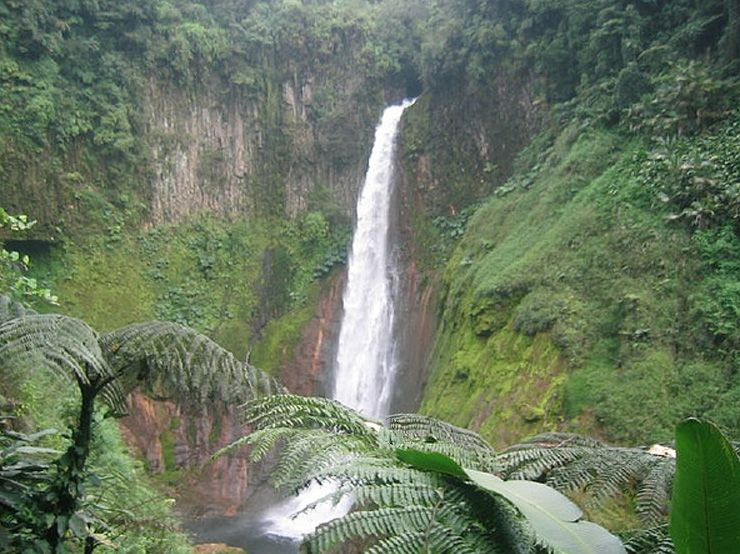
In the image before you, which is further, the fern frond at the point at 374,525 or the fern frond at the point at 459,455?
the fern frond at the point at 459,455

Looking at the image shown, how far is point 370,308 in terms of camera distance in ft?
63.5

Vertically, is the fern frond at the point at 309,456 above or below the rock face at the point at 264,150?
below

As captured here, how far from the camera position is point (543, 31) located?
17.4 m

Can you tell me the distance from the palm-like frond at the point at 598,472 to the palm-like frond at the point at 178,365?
71.8 inches

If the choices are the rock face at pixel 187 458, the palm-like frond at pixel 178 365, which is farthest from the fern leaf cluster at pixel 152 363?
the rock face at pixel 187 458

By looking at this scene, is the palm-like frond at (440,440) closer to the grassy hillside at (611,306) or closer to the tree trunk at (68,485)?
the tree trunk at (68,485)

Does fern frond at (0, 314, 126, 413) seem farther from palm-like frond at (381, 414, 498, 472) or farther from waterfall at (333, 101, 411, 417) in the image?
waterfall at (333, 101, 411, 417)

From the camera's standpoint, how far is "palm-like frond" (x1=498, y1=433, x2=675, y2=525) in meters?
2.34

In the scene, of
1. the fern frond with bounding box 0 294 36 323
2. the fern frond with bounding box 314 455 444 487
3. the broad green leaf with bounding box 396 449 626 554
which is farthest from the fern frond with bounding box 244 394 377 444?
the fern frond with bounding box 0 294 36 323

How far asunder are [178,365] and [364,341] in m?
15.1

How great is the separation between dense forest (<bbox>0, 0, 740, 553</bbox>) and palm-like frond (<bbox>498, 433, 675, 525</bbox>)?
15 mm

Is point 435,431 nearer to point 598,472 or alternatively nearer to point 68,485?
point 598,472

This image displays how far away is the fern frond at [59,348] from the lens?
2834 mm

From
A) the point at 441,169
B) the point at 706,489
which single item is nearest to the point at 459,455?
the point at 706,489
